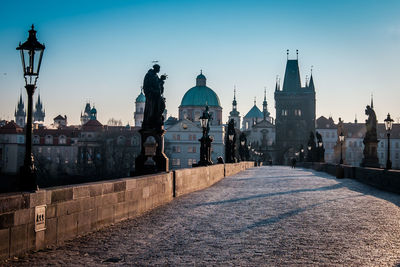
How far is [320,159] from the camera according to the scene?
54.2 m

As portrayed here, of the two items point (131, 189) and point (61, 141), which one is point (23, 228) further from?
point (61, 141)

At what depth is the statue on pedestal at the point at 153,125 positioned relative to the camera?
16984 mm

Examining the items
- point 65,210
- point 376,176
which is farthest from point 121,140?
point 65,210

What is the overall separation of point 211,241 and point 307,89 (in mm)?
115960

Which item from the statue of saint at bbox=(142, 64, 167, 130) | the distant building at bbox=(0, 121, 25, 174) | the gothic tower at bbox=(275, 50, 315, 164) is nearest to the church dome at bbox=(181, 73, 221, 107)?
the gothic tower at bbox=(275, 50, 315, 164)

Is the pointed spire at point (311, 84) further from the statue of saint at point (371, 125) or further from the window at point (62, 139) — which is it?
the statue of saint at point (371, 125)

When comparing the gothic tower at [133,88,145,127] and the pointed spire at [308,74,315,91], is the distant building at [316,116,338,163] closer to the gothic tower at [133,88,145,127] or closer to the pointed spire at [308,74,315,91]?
the pointed spire at [308,74,315,91]

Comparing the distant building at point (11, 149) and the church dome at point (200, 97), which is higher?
the church dome at point (200, 97)

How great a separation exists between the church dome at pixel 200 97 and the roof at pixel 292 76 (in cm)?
1617

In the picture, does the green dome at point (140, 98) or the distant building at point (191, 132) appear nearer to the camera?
the distant building at point (191, 132)

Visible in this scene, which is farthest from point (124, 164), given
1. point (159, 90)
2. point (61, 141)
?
point (159, 90)

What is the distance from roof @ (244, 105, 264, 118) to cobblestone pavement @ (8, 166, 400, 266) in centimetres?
15634

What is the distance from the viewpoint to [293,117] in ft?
389

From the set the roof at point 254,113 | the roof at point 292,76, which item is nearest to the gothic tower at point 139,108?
the roof at point 254,113
